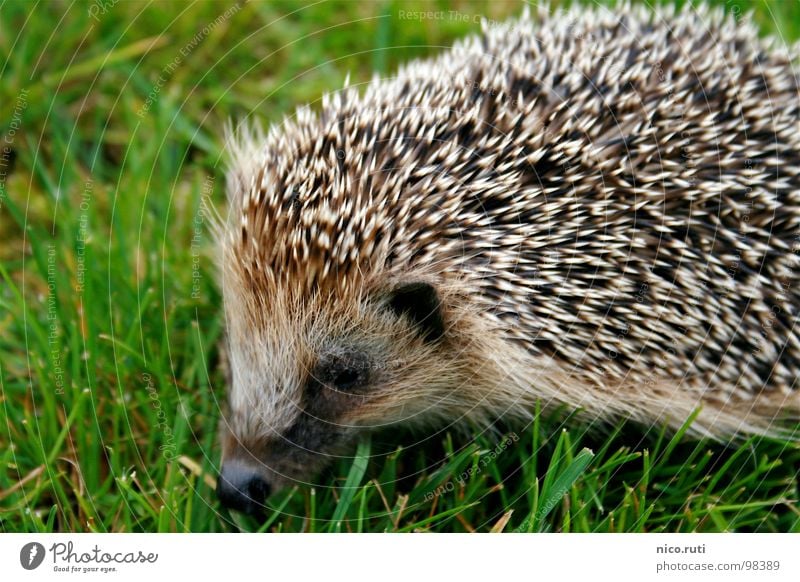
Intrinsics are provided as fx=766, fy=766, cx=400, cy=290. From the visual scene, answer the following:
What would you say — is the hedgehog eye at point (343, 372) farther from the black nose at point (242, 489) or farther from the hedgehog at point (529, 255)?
the black nose at point (242, 489)

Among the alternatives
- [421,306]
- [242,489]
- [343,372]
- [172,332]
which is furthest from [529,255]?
[172,332]

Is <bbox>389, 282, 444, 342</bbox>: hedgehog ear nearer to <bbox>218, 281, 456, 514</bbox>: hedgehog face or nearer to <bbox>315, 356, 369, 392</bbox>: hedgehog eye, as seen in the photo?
<bbox>218, 281, 456, 514</bbox>: hedgehog face

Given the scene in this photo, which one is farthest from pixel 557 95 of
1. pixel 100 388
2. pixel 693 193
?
pixel 100 388

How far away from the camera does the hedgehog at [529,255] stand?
5.80ft

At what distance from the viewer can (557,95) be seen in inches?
74.4

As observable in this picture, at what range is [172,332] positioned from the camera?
2270 millimetres

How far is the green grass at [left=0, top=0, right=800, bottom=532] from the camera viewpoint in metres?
1.89

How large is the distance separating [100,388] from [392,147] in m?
1.06
